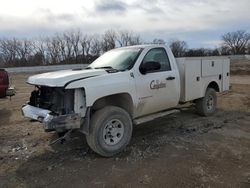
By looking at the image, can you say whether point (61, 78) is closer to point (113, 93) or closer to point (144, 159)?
point (113, 93)

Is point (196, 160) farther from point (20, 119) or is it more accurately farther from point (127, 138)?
point (20, 119)

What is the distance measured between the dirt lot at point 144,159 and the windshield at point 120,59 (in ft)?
5.14

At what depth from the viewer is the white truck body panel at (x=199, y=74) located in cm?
770

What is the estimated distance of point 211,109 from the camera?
9062 millimetres

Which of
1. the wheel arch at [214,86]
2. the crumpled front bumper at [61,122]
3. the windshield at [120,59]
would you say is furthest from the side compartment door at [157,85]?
the wheel arch at [214,86]

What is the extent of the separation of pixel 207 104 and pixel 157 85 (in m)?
2.83

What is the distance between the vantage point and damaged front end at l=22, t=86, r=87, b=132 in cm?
528

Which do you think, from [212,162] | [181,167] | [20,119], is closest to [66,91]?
[181,167]

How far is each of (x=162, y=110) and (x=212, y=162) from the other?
80.8 inches

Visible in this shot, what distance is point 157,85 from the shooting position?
667cm

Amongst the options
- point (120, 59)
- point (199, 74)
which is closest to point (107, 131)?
point (120, 59)

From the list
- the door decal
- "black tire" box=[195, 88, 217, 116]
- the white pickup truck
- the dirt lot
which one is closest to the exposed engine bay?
the white pickup truck

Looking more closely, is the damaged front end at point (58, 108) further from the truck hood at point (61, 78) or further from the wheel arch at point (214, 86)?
the wheel arch at point (214, 86)

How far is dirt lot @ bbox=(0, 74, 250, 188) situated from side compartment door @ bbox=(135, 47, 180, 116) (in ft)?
2.27
